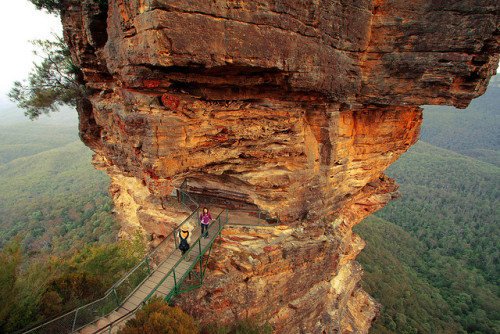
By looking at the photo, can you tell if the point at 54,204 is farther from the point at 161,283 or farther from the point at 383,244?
the point at 383,244

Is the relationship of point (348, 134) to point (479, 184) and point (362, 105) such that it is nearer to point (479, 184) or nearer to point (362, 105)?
point (362, 105)

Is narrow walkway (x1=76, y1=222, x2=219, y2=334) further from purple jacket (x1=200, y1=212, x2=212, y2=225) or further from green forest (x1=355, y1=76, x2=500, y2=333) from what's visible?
green forest (x1=355, y1=76, x2=500, y2=333)

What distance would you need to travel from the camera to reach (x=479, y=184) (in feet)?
223

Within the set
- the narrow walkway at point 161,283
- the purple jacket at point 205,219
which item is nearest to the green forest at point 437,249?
the narrow walkway at point 161,283

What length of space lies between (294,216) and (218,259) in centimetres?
355

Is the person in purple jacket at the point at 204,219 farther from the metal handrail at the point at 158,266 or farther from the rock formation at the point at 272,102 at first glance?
the rock formation at the point at 272,102

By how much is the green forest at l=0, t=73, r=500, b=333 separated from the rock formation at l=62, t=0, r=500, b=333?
366cm

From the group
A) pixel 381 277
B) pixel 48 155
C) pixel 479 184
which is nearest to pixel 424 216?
pixel 479 184

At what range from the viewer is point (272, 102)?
338 inches

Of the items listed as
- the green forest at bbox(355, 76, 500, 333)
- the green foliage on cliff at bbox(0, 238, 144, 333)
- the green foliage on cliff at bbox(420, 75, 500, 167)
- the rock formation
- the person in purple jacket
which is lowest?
the green forest at bbox(355, 76, 500, 333)

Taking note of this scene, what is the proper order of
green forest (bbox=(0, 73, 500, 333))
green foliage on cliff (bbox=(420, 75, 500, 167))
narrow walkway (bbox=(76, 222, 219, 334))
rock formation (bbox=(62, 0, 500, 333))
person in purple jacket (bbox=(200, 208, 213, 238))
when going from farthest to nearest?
green foliage on cliff (bbox=(420, 75, 500, 167)) → person in purple jacket (bbox=(200, 208, 213, 238)) → green forest (bbox=(0, 73, 500, 333)) → narrow walkway (bbox=(76, 222, 219, 334)) → rock formation (bbox=(62, 0, 500, 333))

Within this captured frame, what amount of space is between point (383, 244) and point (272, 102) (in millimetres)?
41128

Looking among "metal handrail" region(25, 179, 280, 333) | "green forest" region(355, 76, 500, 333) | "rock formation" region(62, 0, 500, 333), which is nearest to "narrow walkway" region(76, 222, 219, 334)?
"metal handrail" region(25, 179, 280, 333)

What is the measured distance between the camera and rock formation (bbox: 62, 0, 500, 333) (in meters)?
6.24
